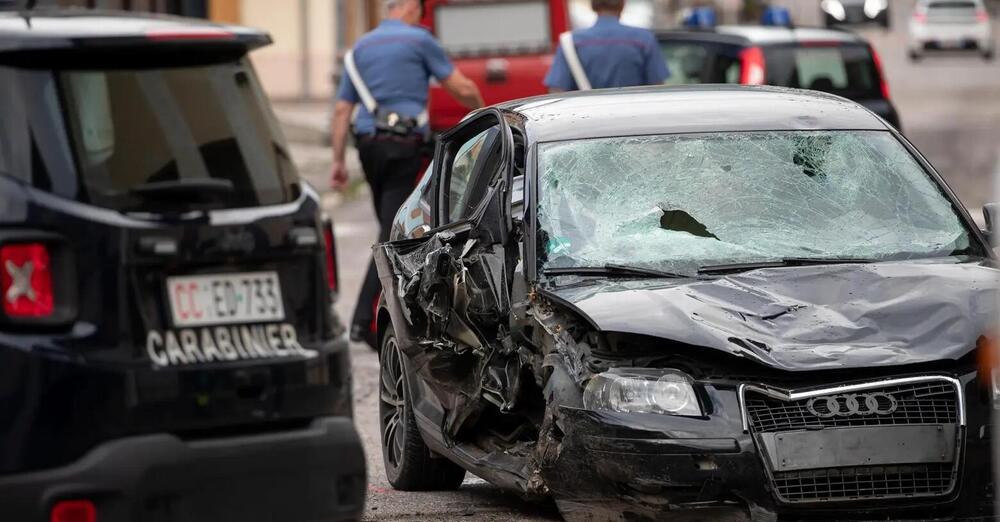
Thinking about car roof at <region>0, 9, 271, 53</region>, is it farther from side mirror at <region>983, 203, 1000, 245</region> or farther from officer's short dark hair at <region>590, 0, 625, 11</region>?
officer's short dark hair at <region>590, 0, 625, 11</region>

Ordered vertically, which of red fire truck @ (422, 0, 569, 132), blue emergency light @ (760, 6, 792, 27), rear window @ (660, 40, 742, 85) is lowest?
red fire truck @ (422, 0, 569, 132)

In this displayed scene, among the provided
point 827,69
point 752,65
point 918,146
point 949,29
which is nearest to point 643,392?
point 752,65

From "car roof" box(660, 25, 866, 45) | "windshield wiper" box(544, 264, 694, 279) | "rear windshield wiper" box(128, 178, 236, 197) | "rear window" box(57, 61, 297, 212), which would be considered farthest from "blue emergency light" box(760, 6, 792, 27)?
"rear windshield wiper" box(128, 178, 236, 197)

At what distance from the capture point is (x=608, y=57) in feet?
36.4

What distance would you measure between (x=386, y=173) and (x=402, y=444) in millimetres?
3725

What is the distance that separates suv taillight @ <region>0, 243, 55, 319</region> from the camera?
4.52m

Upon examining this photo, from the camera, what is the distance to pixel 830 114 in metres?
7.15

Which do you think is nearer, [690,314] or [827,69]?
[690,314]

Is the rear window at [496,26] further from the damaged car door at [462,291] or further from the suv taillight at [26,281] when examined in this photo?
the suv taillight at [26,281]

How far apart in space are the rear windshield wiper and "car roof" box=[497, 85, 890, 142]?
2127 millimetres

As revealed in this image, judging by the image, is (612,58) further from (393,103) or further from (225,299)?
(225,299)

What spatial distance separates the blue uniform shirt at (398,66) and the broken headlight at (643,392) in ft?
17.9

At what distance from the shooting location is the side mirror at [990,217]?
259 inches

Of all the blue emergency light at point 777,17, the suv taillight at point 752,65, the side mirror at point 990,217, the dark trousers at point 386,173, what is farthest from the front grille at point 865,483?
the blue emergency light at point 777,17
